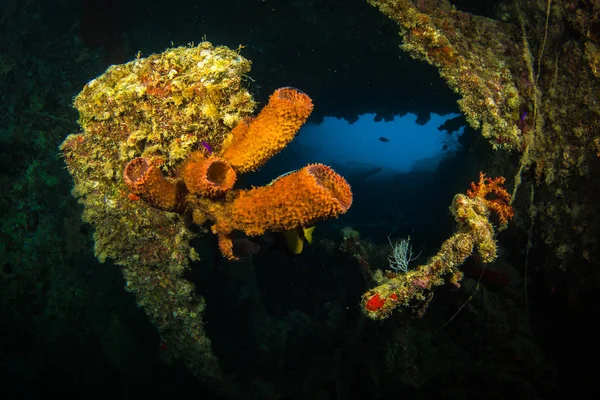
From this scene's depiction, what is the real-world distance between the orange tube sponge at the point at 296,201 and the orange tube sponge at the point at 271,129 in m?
0.26

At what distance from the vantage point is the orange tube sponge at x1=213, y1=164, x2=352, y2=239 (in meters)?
2.04

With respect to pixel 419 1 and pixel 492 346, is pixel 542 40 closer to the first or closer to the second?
pixel 419 1

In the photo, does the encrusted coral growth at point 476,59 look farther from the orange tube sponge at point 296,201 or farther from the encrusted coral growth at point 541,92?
the orange tube sponge at point 296,201

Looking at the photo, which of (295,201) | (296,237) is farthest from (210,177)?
(296,237)

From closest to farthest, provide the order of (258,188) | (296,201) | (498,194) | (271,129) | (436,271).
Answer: (296,201)
(271,129)
(258,188)
(436,271)
(498,194)

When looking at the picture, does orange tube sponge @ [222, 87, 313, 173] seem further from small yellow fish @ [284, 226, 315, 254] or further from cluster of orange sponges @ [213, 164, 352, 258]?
small yellow fish @ [284, 226, 315, 254]

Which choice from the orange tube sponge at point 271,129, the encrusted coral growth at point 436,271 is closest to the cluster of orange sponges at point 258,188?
the orange tube sponge at point 271,129

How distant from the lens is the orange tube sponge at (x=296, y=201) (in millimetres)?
2043

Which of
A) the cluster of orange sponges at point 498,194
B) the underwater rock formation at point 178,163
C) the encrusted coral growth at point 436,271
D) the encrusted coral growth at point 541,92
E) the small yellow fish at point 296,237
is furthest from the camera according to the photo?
the cluster of orange sponges at point 498,194

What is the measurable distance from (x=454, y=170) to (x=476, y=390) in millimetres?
7466

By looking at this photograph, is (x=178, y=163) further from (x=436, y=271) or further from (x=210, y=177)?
(x=436, y=271)

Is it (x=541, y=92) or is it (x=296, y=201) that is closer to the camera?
(x=296, y=201)

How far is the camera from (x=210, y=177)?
2404 millimetres

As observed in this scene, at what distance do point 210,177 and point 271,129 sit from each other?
57 centimetres
